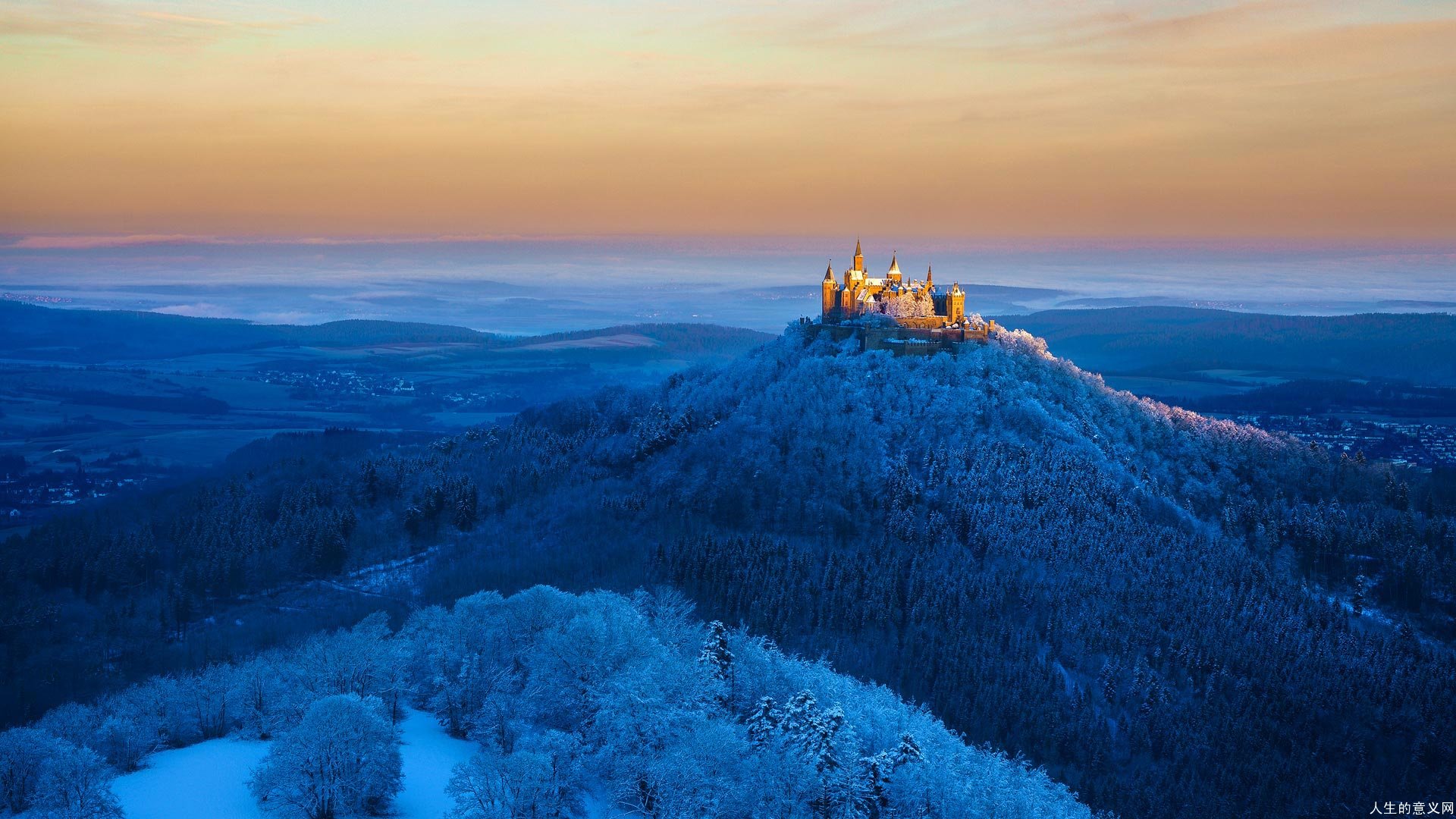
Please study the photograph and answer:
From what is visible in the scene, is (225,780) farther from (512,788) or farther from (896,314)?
(896,314)

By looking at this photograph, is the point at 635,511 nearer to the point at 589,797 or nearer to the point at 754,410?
the point at 754,410

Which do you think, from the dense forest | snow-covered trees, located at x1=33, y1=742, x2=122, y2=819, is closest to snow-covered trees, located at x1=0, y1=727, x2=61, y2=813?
the dense forest

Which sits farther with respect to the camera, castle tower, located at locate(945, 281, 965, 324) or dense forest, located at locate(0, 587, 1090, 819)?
castle tower, located at locate(945, 281, 965, 324)

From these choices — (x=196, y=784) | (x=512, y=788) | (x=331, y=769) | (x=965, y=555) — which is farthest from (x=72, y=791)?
(x=965, y=555)

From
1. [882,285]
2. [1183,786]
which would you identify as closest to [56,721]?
[1183,786]

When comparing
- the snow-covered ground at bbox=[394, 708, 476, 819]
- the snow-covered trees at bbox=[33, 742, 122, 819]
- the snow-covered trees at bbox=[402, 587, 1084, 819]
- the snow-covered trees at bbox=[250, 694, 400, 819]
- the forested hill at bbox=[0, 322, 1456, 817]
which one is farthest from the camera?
the forested hill at bbox=[0, 322, 1456, 817]

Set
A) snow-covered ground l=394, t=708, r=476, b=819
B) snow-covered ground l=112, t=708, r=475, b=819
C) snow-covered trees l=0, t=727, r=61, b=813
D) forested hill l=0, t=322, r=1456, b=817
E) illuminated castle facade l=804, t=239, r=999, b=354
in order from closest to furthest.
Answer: snow-covered trees l=0, t=727, r=61, b=813 → snow-covered ground l=112, t=708, r=475, b=819 → snow-covered ground l=394, t=708, r=476, b=819 → forested hill l=0, t=322, r=1456, b=817 → illuminated castle facade l=804, t=239, r=999, b=354

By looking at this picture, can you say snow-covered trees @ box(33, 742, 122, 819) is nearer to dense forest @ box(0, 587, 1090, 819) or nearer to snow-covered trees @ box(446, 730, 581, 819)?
dense forest @ box(0, 587, 1090, 819)

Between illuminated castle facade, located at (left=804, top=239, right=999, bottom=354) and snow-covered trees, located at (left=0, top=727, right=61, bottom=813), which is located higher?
illuminated castle facade, located at (left=804, top=239, right=999, bottom=354)
